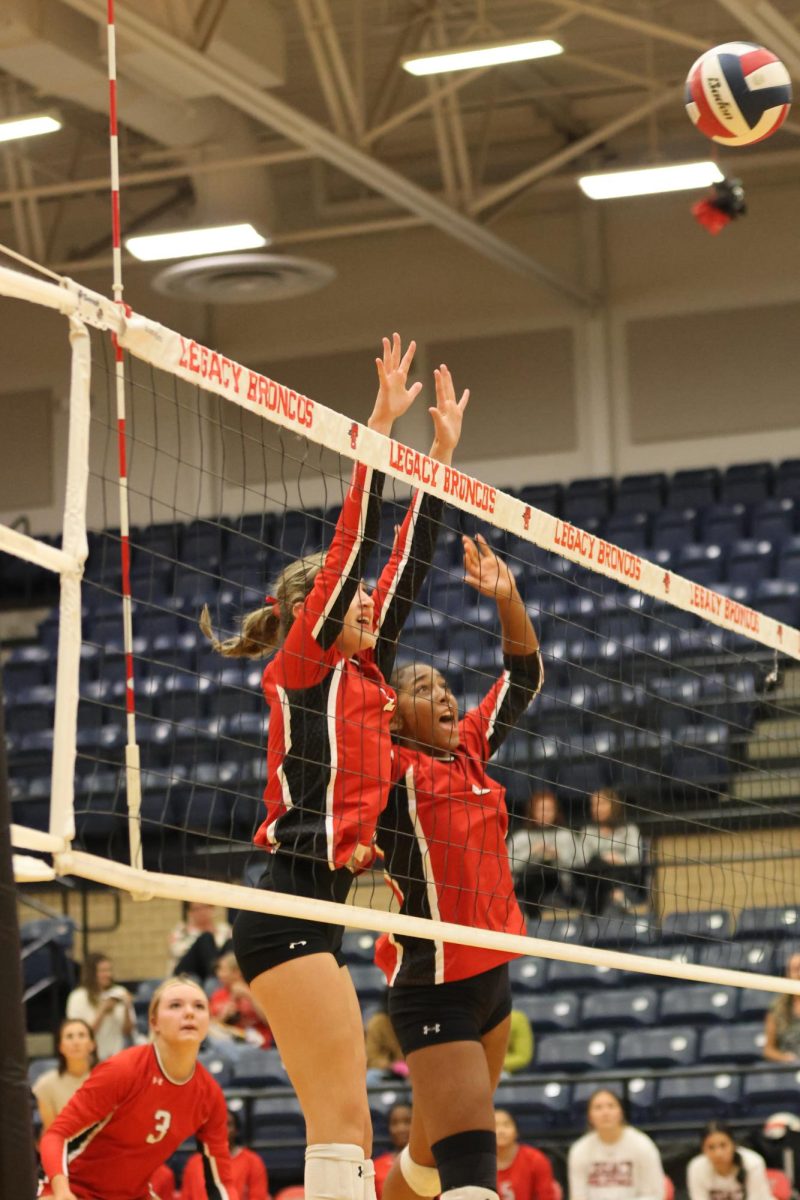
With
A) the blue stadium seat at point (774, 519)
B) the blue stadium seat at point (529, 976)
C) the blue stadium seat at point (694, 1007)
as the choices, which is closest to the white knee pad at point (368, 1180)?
the blue stadium seat at point (694, 1007)

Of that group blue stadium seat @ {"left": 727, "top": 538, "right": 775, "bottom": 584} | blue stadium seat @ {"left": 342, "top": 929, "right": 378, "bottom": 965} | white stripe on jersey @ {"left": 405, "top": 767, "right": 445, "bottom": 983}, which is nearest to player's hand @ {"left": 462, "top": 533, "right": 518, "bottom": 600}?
white stripe on jersey @ {"left": 405, "top": 767, "right": 445, "bottom": 983}

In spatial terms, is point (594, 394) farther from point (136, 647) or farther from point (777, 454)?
point (136, 647)

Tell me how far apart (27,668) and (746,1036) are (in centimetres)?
828

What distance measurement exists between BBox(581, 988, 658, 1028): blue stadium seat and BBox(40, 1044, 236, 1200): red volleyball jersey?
552 cm

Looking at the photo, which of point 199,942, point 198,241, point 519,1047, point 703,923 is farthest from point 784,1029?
point 198,241

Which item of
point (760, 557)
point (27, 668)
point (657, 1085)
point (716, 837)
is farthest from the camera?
point (27, 668)

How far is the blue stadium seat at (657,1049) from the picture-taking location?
1145 centimetres

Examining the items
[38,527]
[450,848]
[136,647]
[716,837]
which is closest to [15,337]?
[38,527]

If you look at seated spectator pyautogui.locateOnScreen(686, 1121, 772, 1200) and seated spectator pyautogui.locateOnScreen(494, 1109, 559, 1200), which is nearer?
seated spectator pyautogui.locateOnScreen(686, 1121, 772, 1200)

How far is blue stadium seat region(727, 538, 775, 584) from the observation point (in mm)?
15844

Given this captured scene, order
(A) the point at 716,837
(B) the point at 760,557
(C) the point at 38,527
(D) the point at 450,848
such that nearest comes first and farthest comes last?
(D) the point at 450,848 → (A) the point at 716,837 → (B) the point at 760,557 → (C) the point at 38,527

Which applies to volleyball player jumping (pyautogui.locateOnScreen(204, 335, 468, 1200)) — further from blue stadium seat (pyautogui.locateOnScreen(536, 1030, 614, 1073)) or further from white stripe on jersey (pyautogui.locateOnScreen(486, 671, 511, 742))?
blue stadium seat (pyautogui.locateOnScreen(536, 1030, 614, 1073))

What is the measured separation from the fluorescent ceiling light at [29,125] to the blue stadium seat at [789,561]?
7059 mm

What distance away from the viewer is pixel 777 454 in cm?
1861
